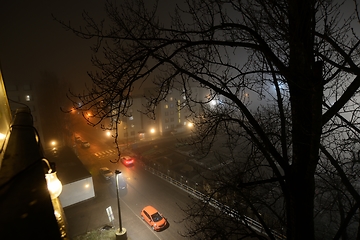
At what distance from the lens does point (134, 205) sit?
54.6ft

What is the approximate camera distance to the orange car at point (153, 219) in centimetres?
1353

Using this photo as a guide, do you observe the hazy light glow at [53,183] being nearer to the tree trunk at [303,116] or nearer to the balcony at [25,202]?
the balcony at [25,202]

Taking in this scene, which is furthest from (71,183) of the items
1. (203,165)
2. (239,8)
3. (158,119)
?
(158,119)

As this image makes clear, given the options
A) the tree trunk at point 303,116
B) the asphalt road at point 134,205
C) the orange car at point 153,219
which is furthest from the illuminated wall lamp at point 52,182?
the orange car at point 153,219

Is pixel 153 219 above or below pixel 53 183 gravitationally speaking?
below

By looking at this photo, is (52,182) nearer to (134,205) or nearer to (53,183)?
(53,183)

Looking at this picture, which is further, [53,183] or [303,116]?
[53,183]

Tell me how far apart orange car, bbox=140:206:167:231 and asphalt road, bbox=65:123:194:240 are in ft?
0.98

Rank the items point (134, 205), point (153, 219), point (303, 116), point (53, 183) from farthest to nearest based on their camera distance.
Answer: point (134, 205), point (153, 219), point (53, 183), point (303, 116)

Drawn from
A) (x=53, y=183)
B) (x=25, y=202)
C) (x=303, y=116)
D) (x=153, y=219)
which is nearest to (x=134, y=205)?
(x=153, y=219)

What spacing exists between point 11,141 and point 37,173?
1307mm

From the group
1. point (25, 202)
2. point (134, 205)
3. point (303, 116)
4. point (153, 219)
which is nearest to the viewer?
point (25, 202)

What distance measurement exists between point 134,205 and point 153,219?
3401 millimetres

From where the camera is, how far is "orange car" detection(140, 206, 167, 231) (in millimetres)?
13531
